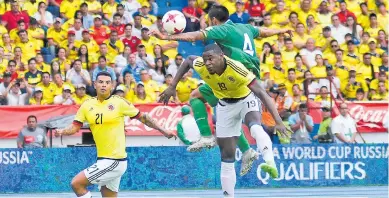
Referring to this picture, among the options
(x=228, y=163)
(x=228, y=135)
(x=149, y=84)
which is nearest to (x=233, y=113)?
(x=228, y=135)

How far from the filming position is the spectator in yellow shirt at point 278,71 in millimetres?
27188

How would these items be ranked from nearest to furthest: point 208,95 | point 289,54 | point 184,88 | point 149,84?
point 208,95
point 184,88
point 149,84
point 289,54

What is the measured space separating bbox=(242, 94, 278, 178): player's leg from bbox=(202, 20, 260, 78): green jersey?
1.72 ft

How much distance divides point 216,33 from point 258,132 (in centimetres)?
149

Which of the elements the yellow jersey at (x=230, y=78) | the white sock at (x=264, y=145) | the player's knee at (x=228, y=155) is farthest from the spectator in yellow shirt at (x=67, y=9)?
the white sock at (x=264, y=145)

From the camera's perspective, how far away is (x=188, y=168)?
23.1 metres

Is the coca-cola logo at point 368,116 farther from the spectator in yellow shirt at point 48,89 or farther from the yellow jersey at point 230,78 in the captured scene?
the yellow jersey at point 230,78

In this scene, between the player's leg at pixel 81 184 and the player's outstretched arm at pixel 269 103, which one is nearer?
the player's leg at pixel 81 184

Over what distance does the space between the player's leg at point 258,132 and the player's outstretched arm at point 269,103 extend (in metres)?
0.26

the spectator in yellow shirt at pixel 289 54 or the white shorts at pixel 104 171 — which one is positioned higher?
the spectator in yellow shirt at pixel 289 54

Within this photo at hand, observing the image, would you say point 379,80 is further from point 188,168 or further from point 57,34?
point 57,34

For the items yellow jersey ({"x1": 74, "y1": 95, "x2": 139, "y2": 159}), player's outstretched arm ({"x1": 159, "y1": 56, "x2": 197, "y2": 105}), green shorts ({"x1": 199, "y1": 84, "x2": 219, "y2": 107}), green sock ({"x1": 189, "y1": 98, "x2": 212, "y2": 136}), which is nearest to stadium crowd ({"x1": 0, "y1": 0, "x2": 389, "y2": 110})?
green sock ({"x1": 189, "y1": 98, "x2": 212, "y2": 136})

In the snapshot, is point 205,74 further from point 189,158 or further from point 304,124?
point 304,124

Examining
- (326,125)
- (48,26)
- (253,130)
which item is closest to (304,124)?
(326,125)
